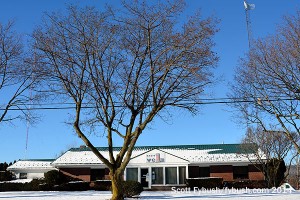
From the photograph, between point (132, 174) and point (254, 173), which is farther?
point (132, 174)

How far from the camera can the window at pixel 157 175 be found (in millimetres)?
Answer: 38719

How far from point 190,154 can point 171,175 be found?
363cm

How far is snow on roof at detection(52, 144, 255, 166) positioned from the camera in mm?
38812

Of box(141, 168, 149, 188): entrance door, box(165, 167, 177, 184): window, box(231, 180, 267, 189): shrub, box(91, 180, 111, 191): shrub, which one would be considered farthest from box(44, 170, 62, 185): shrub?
box(231, 180, 267, 189): shrub

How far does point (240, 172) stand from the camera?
3916cm

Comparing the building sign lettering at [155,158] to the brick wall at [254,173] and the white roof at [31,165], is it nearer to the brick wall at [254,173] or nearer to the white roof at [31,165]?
the brick wall at [254,173]

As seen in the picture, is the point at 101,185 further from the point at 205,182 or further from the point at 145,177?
the point at 205,182

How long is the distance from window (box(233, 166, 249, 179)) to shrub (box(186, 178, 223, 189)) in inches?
148

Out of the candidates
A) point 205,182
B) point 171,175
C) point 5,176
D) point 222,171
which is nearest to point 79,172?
point 5,176

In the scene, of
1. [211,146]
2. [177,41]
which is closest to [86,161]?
[211,146]

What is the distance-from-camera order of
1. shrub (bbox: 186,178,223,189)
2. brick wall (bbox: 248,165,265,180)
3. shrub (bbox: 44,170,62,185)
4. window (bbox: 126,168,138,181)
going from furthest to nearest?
window (bbox: 126,168,138,181), brick wall (bbox: 248,165,265,180), shrub (bbox: 186,178,223,189), shrub (bbox: 44,170,62,185)

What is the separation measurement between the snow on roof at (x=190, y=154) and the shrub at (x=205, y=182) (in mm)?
2823

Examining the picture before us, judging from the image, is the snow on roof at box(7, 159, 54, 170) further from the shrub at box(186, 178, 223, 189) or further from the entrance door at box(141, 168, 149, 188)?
the shrub at box(186, 178, 223, 189)

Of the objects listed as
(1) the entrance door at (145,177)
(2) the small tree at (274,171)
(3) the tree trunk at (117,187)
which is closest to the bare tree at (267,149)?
(2) the small tree at (274,171)
